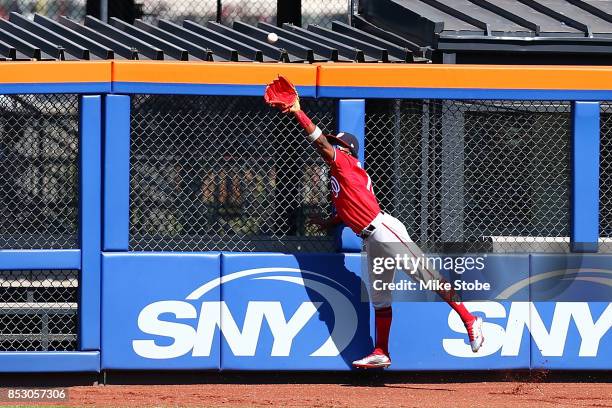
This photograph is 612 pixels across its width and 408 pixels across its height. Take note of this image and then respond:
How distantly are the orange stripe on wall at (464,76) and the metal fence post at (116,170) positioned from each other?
1.28 metres

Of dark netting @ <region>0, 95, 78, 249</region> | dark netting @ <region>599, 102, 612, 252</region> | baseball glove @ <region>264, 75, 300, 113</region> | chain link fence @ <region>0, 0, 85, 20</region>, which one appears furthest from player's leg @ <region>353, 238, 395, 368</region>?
chain link fence @ <region>0, 0, 85, 20</region>

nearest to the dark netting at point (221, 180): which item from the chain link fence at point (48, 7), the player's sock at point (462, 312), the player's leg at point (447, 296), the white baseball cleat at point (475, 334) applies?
the player's leg at point (447, 296)

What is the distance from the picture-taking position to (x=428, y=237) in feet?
24.2

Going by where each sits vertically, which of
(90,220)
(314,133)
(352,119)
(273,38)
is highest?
(273,38)

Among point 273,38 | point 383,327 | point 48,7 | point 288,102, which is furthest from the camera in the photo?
point 48,7

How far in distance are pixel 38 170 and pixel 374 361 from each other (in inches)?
104

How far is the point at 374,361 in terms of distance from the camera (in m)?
6.73

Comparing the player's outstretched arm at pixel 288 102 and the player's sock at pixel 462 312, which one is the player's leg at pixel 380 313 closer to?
the player's sock at pixel 462 312

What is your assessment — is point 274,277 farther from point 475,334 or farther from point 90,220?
point 475,334

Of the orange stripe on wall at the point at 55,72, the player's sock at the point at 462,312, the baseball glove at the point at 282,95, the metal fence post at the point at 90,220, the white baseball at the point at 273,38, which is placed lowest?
the player's sock at the point at 462,312

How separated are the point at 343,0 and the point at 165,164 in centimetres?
641

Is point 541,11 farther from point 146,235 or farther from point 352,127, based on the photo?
point 146,235

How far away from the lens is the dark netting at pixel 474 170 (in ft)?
24.1

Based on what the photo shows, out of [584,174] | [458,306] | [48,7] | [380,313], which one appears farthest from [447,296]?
[48,7]
